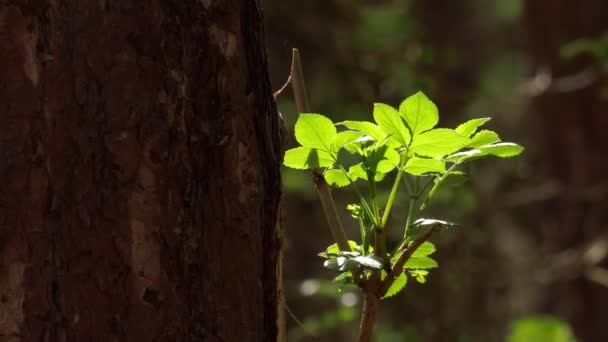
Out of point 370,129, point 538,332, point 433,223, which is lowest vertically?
→ point 538,332

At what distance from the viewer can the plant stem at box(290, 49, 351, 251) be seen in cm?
114

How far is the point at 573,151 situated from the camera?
16.7ft

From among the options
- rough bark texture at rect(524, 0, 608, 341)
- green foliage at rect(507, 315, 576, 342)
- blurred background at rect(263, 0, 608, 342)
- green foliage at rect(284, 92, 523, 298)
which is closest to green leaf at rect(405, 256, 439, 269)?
green foliage at rect(284, 92, 523, 298)

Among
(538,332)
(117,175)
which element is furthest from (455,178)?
(538,332)

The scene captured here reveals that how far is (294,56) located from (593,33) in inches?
156

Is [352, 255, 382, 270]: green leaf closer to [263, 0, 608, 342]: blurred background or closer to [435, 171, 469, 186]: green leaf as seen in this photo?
[435, 171, 469, 186]: green leaf

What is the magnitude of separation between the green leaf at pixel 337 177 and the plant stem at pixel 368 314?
0.47 ft

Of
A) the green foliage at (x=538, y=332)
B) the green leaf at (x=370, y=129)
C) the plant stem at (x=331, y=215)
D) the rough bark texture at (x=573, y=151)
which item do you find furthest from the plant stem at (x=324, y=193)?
the rough bark texture at (x=573, y=151)

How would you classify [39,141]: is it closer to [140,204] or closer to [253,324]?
[140,204]

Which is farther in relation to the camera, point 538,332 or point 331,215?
point 538,332

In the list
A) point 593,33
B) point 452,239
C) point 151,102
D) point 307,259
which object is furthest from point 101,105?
point 307,259

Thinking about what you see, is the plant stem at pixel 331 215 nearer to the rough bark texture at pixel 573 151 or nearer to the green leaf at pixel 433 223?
the green leaf at pixel 433 223

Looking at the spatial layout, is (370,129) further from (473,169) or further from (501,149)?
(473,169)

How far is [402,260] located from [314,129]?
0.18 m
